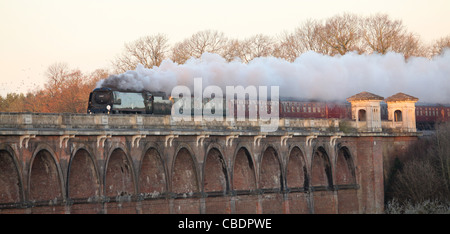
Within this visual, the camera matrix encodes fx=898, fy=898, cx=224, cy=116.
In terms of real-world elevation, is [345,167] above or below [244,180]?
above

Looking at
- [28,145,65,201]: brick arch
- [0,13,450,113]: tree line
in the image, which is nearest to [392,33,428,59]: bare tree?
[0,13,450,113]: tree line

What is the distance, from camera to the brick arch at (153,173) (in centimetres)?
5562

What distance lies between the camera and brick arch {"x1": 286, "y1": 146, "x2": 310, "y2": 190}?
66.8m

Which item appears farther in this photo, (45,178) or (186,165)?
(186,165)

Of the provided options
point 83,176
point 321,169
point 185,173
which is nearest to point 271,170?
point 321,169

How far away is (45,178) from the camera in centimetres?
4944

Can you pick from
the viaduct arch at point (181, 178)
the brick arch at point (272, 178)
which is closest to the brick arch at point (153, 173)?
the viaduct arch at point (181, 178)

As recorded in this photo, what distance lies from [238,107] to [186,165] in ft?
31.2

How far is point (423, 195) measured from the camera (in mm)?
67562

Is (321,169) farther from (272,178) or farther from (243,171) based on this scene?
(243,171)

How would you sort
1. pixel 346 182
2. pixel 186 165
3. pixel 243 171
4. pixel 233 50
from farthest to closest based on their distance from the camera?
pixel 233 50
pixel 346 182
pixel 243 171
pixel 186 165
